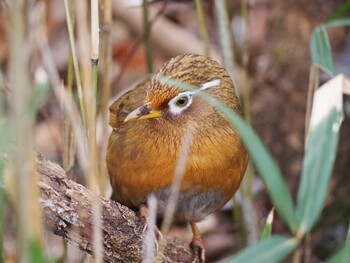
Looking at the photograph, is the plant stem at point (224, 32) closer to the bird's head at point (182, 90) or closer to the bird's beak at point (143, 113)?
the bird's head at point (182, 90)

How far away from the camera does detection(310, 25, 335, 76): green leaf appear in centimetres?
284

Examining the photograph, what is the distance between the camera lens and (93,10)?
234 centimetres

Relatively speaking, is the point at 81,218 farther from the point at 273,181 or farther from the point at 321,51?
the point at 321,51

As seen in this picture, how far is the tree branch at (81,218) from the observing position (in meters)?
2.36

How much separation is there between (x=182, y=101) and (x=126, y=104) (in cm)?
44

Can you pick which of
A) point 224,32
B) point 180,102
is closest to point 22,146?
point 180,102

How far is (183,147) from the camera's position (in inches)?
118

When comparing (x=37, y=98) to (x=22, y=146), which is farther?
(x=37, y=98)

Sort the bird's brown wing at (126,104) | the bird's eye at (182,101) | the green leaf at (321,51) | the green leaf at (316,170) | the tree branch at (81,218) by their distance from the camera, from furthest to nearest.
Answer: the bird's brown wing at (126,104) → the bird's eye at (182,101) → the green leaf at (321,51) → the tree branch at (81,218) → the green leaf at (316,170)

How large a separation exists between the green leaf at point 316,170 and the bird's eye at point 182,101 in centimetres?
96

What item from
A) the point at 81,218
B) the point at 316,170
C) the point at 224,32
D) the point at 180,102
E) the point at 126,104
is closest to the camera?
the point at 316,170

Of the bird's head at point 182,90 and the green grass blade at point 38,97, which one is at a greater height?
the green grass blade at point 38,97

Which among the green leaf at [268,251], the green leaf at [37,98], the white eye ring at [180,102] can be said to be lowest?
the green leaf at [268,251]

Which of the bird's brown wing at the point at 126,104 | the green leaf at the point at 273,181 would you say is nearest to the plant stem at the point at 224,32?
the bird's brown wing at the point at 126,104
